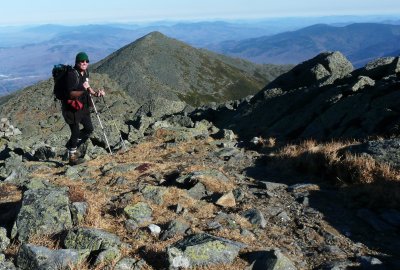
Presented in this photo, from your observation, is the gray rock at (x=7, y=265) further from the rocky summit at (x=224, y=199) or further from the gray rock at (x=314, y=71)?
the gray rock at (x=314, y=71)

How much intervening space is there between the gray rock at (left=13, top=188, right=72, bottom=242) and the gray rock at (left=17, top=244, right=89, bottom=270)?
1.16 m

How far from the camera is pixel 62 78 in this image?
1503 cm

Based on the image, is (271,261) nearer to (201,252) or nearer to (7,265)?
(201,252)

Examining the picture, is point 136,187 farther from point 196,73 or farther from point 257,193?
point 196,73

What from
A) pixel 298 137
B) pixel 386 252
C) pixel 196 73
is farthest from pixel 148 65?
pixel 386 252

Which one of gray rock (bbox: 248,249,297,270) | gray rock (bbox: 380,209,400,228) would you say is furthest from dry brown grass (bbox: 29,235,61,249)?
gray rock (bbox: 380,209,400,228)

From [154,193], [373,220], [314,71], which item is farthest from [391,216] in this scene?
[314,71]

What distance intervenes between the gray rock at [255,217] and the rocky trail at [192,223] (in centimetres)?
3

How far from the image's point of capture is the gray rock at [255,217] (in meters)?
9.55

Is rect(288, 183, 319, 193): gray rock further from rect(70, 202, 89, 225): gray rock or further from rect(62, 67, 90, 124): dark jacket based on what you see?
rect(62, 67, 90, 124): dark jacket

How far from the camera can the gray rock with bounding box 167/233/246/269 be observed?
731 cm

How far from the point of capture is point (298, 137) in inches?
785

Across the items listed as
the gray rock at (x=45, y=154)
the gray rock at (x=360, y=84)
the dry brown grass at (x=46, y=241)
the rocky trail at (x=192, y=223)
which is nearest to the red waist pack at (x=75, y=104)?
the rocky trail at (x=192, y=223)

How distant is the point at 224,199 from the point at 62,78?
26.5ft
